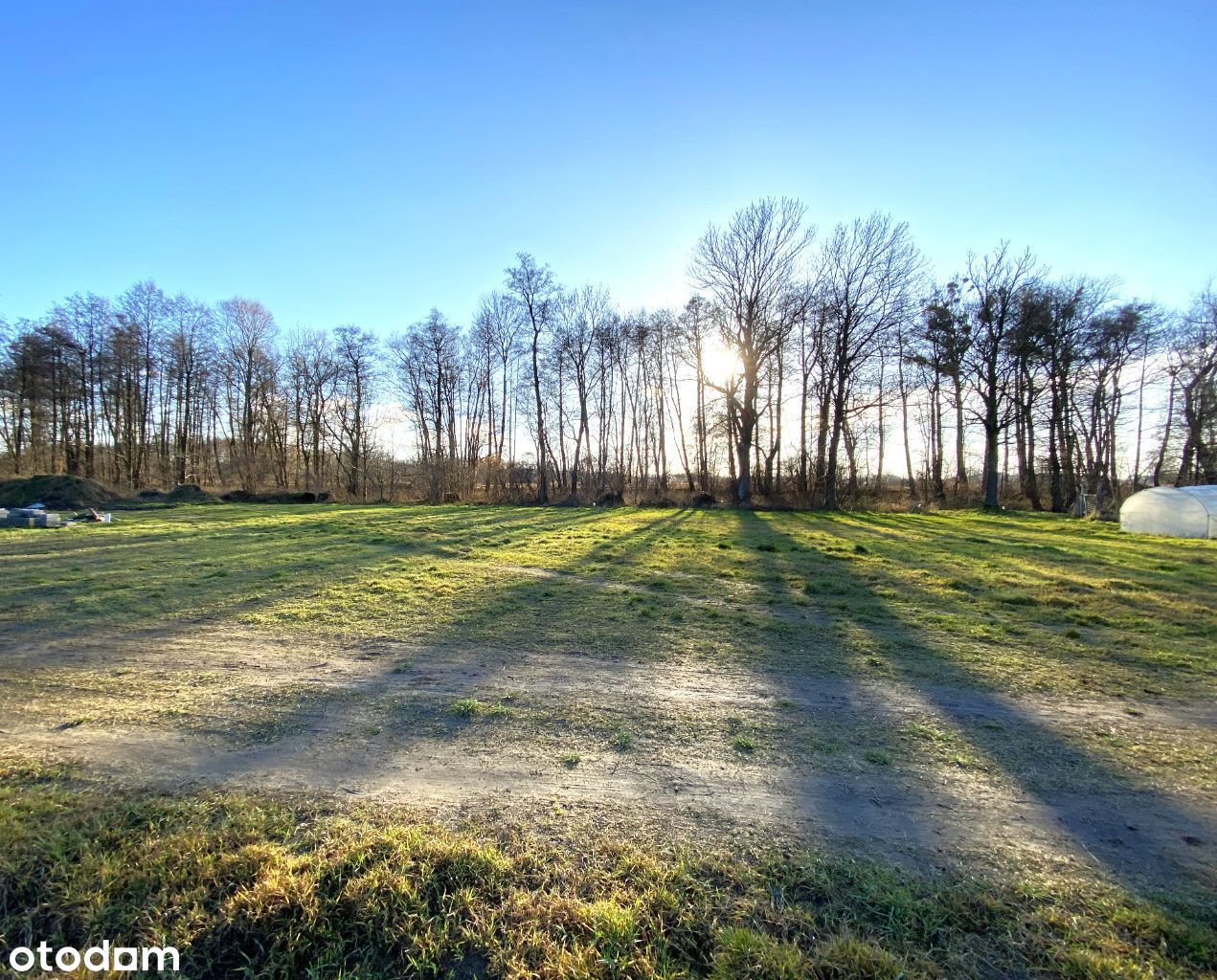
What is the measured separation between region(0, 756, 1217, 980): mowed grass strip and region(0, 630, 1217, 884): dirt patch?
308 millimetres

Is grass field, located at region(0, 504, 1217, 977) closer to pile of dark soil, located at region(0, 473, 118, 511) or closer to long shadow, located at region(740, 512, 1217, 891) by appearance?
long shadow, located at region(740, 512, 1217, 891)

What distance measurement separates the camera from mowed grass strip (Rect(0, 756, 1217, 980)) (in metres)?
1.94

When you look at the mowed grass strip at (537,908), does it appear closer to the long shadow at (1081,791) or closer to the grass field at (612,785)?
the grass field at (612,785)

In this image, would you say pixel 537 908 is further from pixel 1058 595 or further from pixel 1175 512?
pixel 1175 512

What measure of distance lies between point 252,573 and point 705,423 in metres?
27.4

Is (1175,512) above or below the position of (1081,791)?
above

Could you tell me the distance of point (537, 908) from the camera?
7.02 ft

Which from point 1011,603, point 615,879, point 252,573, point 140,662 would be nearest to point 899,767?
point 615,879

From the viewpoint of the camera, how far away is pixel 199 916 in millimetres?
2096

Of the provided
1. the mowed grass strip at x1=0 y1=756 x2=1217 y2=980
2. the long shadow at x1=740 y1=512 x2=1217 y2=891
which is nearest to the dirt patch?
the long shadow at x1=740 y1=512 x2=1217 y2=891

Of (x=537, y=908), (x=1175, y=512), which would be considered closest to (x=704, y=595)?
(x=537, y=908)

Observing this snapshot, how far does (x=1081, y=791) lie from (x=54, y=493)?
3473 centimetres

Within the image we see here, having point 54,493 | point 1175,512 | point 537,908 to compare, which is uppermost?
point 54,493

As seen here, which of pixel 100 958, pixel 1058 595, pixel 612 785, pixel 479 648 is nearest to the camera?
pixel 100 958
